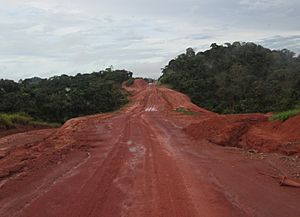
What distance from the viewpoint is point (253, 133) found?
49.6 feet

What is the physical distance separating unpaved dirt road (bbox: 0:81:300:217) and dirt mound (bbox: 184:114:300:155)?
3.02 feet

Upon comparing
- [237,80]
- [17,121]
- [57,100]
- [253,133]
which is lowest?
[253,133]

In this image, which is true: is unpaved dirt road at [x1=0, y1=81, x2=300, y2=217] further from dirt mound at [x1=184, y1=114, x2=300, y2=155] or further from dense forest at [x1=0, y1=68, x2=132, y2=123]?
dense forest at [x1=0, y1=68, x2=132, y2=123]

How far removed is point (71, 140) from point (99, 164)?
529 centimetres

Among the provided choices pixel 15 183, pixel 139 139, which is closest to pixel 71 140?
pixel 139 139

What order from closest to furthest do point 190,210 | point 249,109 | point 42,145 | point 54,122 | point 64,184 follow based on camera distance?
point 190,210, point 64,184, point 42,145, point 54,122, point 249,109

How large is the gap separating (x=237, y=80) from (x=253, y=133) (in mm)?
32095

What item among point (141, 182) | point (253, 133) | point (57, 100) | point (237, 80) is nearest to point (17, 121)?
point (57, 100)

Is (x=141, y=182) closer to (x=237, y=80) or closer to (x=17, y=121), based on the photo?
(x=17, y=121)

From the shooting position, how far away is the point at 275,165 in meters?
10.5

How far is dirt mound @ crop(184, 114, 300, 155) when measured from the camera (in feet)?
42.0

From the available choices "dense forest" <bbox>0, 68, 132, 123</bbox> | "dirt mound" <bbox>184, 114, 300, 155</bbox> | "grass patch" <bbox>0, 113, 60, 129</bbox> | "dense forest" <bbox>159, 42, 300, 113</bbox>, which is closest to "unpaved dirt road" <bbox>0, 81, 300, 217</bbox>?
"dirt mound" <bbox>184, 114, 300, 155</bbox>

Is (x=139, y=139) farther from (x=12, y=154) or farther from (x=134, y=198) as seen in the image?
(x=134, y=198)

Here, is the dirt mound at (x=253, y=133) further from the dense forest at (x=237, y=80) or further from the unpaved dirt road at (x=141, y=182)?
→ the dense forest at (x=237, y=80)
